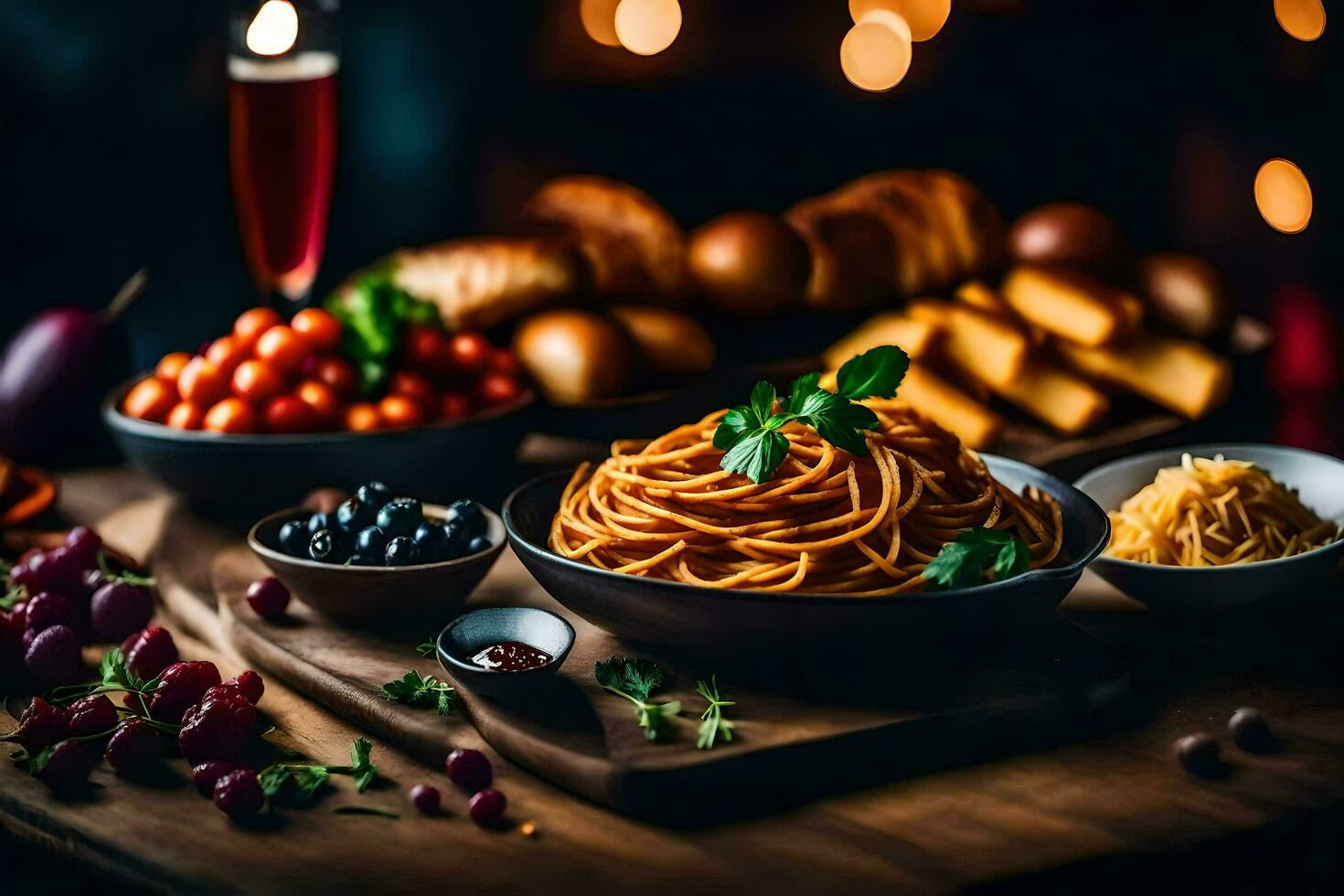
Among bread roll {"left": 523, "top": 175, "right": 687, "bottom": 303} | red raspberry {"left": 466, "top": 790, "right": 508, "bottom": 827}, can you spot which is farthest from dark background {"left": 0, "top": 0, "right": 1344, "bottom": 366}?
red raspberry {"left": 466, "top": 790, "right": 508, "bottom": 827}

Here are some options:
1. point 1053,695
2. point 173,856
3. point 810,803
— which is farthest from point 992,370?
point 173,856

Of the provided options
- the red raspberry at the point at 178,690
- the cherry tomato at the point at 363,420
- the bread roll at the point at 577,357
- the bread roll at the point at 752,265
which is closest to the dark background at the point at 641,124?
the bread roll at the point at 752,265

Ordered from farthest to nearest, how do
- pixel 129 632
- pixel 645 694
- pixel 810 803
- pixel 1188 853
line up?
pixel 129 632 → pixel 645 694 → pixel 810 803 → pixel 1188 853

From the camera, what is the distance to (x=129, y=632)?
2428mm

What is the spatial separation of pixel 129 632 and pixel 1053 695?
163cm

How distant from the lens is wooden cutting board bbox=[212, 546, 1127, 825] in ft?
5.83

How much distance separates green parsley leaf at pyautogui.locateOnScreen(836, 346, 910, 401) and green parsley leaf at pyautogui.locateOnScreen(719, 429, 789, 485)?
0.48 ft

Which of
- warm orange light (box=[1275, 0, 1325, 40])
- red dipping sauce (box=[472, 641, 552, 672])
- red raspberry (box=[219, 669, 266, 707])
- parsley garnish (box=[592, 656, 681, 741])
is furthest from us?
warm orange light (box=[1275, 0, 1325, 40])

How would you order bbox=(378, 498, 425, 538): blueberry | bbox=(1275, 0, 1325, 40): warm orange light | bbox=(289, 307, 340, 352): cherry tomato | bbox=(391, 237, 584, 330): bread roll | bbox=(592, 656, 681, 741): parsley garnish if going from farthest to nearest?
bbox=(1275, 0, 1325, 40): warm orange light
bbox=(391, 237, 584, 330): bread roll
bbox=(289, 307, 340, 352): cherry tomato
bbox=(378, 498, 425, 538): blueberry
bbox=(592, 656, 681, 741): parsley garnish

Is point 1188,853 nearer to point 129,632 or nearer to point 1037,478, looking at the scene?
point 1037,478

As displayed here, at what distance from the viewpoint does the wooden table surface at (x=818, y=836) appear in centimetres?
164

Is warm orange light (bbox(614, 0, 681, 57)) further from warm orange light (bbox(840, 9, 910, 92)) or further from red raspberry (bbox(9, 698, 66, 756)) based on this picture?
red raspberry (bbox(9, 698, 66, 756))

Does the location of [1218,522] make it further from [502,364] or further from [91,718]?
[91,718]

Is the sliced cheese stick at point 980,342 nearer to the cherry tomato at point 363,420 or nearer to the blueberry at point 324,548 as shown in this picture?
the cherry tomato at point 363,420
